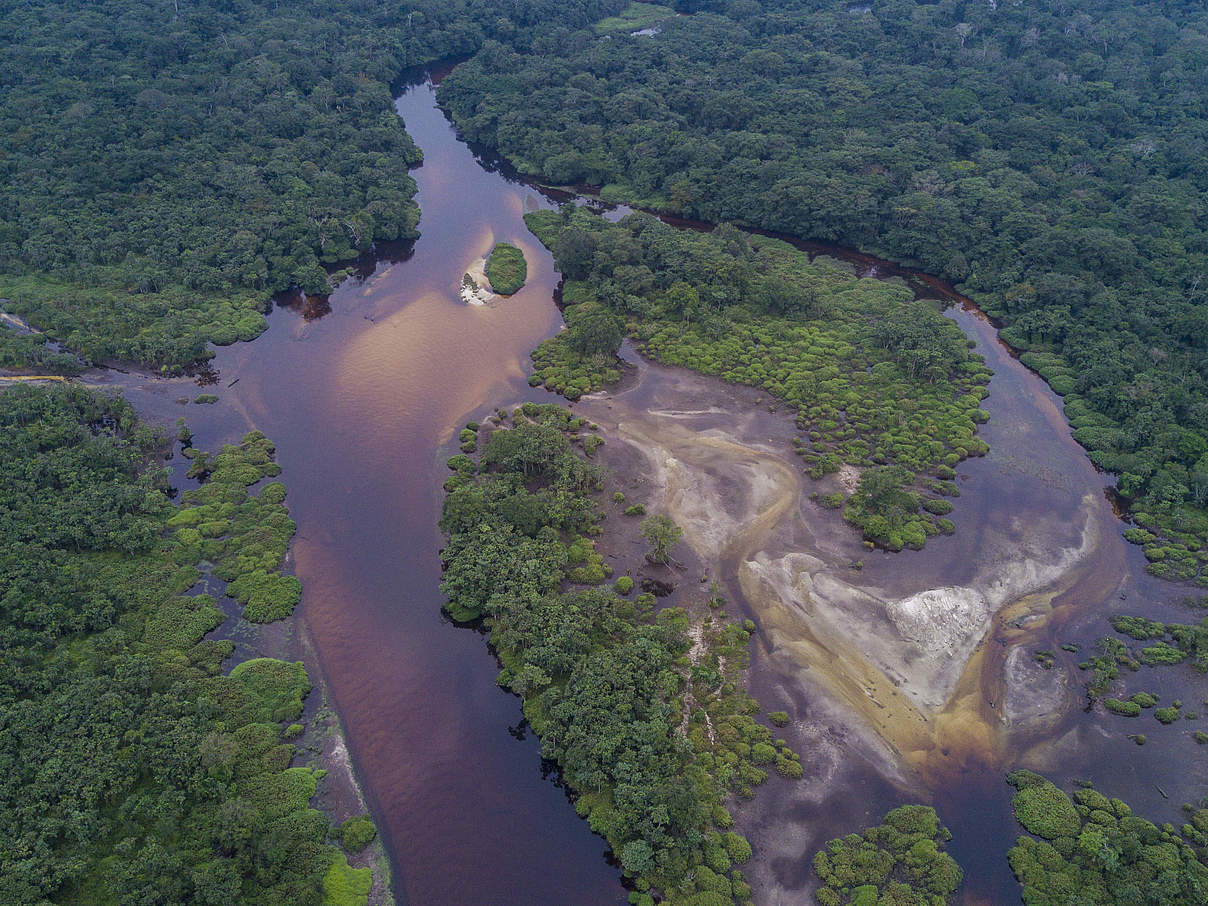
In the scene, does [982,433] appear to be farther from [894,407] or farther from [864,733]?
[864,733]

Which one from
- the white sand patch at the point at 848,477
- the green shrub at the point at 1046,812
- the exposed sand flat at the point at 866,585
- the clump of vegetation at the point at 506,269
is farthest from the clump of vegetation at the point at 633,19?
the green shrub at the point at 1046,812

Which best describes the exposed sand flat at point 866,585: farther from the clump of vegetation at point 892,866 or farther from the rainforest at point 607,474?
the clump of vegetation at point 892,866

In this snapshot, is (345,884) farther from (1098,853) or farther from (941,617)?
(941,617)

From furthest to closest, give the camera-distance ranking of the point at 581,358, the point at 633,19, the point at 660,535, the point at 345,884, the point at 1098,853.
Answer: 1. the point at 633,19
2. the point at 581,358
3. the point at 660,535
4. the point at 1098,853
5. the point at 345,884

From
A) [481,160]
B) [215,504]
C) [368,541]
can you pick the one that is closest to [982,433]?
[368,541]

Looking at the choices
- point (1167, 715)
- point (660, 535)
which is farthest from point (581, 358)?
point (1167, 715)
